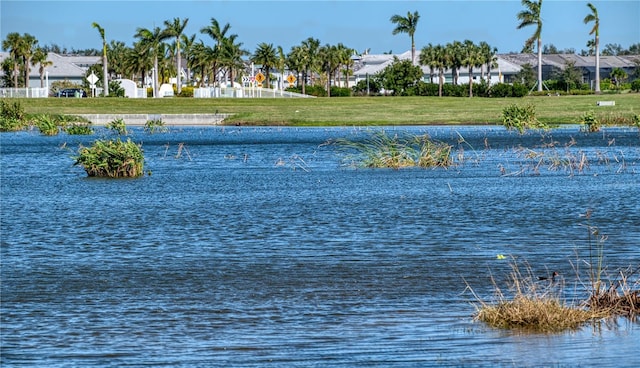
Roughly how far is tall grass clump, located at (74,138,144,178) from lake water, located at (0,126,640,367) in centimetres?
71

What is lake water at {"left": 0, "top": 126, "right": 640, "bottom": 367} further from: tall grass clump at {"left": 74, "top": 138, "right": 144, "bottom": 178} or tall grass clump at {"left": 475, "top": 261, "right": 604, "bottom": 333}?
tall grass clump at {"left": 74, "top": 138, "right": 144, "bottom": 178}

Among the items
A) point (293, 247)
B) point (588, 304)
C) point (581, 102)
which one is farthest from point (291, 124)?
point (588, 304)

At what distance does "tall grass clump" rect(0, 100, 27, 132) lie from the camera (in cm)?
8400

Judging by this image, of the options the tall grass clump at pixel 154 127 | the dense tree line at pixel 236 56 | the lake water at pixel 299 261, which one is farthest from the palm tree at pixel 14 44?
the lake water at pixel 299 261

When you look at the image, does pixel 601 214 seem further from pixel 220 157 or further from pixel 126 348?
pixel 220 157

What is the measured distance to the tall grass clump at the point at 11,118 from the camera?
84.0 metres

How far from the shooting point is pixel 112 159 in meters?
38.2

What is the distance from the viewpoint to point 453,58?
527 feet

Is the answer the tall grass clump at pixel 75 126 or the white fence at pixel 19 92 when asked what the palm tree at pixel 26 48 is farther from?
the tall grass clump at pixel 75 126

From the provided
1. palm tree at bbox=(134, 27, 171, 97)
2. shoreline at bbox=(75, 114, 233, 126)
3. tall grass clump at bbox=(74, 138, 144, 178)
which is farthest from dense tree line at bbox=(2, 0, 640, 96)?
tall grass clump at bbox=(74, 138, 144, 178)

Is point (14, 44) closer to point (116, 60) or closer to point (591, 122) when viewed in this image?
point (116, 60)

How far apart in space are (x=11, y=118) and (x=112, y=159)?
50.4m

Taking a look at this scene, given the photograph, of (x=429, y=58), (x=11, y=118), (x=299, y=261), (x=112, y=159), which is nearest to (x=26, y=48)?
(x=429, y=58)

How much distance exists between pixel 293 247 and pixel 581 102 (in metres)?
91.1
